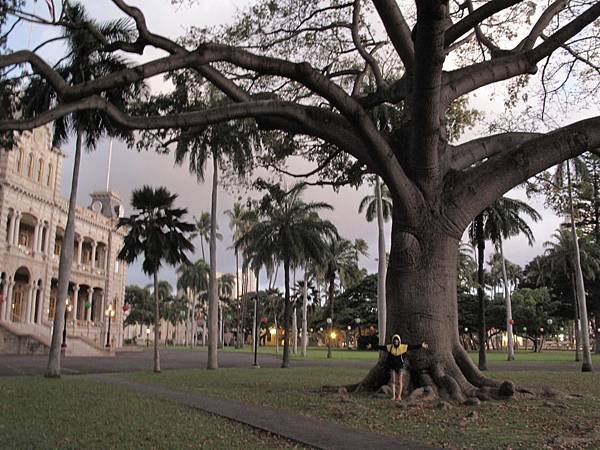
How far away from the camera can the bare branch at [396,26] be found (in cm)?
1202

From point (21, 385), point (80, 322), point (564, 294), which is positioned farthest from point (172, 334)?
point (21, 385)

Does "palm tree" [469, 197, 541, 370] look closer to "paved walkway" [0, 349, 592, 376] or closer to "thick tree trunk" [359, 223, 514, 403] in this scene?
"paved walkway" [0, 349, 592, 376]

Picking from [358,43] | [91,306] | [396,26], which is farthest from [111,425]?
[91,306]

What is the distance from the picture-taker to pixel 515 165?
11812 mm

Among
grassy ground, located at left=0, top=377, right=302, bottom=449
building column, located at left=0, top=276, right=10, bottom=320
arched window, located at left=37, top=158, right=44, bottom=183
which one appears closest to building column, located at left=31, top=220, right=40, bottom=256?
arched window, located at left=37, top=158, right=44, bottom=183

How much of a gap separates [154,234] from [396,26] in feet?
49.3

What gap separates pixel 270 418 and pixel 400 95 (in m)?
8.46

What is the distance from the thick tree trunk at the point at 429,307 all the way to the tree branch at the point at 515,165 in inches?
33.4

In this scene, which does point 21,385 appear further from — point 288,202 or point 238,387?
point 288,202

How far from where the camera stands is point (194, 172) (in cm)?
2736

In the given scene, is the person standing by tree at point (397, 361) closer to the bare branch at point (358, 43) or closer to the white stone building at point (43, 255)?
the bare branch at point (358, 43)

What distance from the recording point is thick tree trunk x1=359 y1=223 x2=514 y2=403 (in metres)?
11.8

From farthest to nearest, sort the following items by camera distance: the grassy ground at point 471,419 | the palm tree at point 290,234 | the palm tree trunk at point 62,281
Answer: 1. the palm tree at point 290,234
2. the palm tree trunk at point 62,281
3. the grassy ground at point 471,419

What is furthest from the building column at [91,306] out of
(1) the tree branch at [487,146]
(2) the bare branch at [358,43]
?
(1) the tree branch at [487,146]
